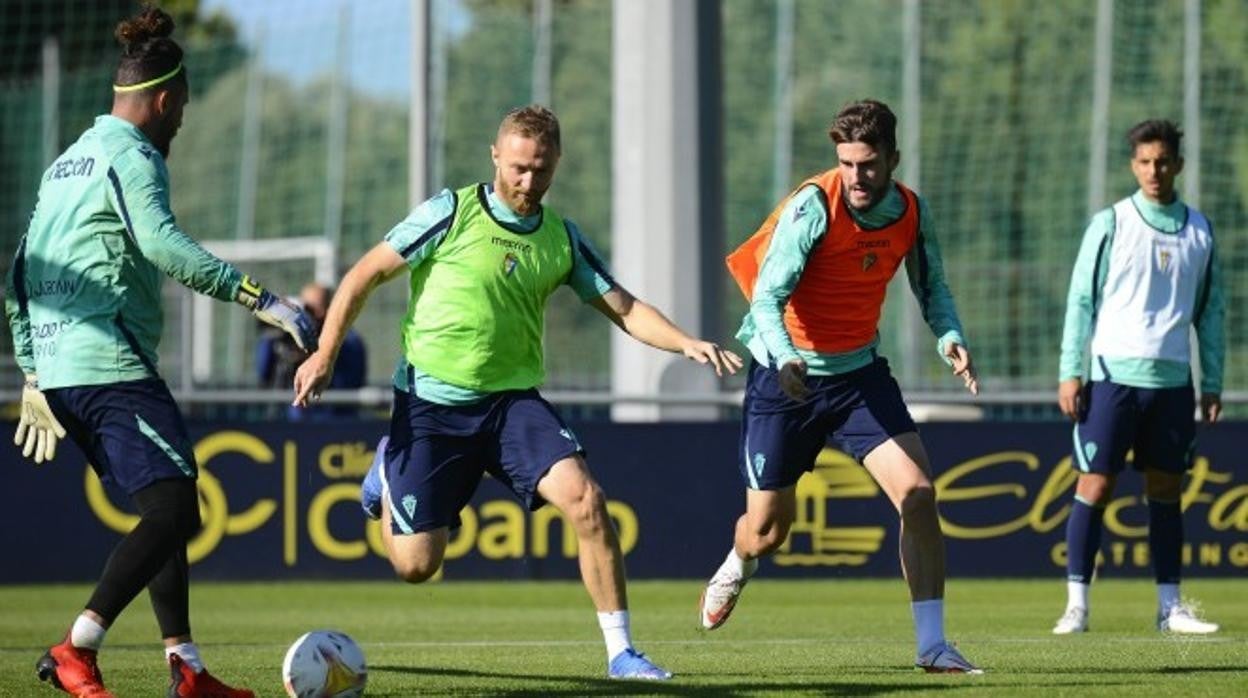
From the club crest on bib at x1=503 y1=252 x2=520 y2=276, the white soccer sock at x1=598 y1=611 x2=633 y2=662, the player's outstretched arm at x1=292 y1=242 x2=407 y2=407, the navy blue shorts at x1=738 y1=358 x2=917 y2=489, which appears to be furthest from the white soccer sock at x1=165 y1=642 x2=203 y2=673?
the navy blue shorts at x1=738 y1=358 x2=917 y2=489

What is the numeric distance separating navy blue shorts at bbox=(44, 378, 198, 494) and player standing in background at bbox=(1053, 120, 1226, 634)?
5424mm

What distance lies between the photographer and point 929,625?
951 cm

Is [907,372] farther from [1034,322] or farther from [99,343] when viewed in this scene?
[99,343]

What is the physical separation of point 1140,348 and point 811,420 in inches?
118

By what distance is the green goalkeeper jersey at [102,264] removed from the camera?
8328 mm

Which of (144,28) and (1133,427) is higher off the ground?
(144,28)

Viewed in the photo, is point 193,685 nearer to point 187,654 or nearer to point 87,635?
point 187,654

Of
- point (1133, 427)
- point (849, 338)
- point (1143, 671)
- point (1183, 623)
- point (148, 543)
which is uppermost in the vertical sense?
point (849, 338)

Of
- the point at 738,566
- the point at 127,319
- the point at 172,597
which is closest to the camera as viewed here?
the point at 127,319

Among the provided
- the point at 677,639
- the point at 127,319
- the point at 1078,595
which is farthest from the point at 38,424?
the point at 1078,595

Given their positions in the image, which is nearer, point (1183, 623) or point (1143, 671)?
point (1143, 671)

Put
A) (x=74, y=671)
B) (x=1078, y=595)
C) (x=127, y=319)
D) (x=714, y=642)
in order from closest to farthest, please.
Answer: (x=74, y=671)
(x=127, y=319)
(x=714, y=642)
(x=1078, y=595)

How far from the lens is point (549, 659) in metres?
10.7

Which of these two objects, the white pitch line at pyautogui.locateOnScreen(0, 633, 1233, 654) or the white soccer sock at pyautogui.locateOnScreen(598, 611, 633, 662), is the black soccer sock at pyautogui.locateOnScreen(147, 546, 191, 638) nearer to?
the white soccer sock at pyautogui.locateOnScreen(598, 611, 633, 662)
